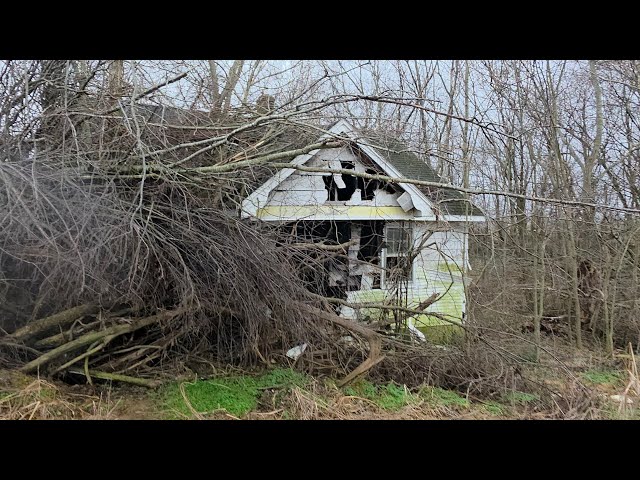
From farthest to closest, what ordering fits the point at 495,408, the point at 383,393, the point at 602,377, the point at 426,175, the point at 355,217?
the point at 426,175 → the point at 355,217 → the point at 602,377 → the point at 383,393 → the point at 495,408

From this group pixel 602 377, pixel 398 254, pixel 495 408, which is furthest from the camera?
pixel 398 254

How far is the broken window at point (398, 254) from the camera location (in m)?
8.55

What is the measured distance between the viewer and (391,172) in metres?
9.55

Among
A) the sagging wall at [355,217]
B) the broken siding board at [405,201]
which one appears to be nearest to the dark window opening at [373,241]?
the sagging wall at [355,217]

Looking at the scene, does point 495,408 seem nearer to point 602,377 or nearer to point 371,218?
point 602,377

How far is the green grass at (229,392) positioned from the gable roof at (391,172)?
2477 mm

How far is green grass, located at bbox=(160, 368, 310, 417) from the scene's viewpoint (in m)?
5.80

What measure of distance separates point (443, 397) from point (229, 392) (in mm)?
3121

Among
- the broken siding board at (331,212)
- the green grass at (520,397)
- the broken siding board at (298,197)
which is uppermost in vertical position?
the broken siding board at (298,197)

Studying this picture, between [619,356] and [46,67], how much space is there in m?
11.9

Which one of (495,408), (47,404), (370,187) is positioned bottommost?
(495,408)

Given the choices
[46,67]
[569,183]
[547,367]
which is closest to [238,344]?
[46,67]

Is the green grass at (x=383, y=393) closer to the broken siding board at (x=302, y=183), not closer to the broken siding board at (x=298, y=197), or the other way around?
the broken siding board at (x=298, y=197)

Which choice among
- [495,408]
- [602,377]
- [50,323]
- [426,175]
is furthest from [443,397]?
[426,175]
